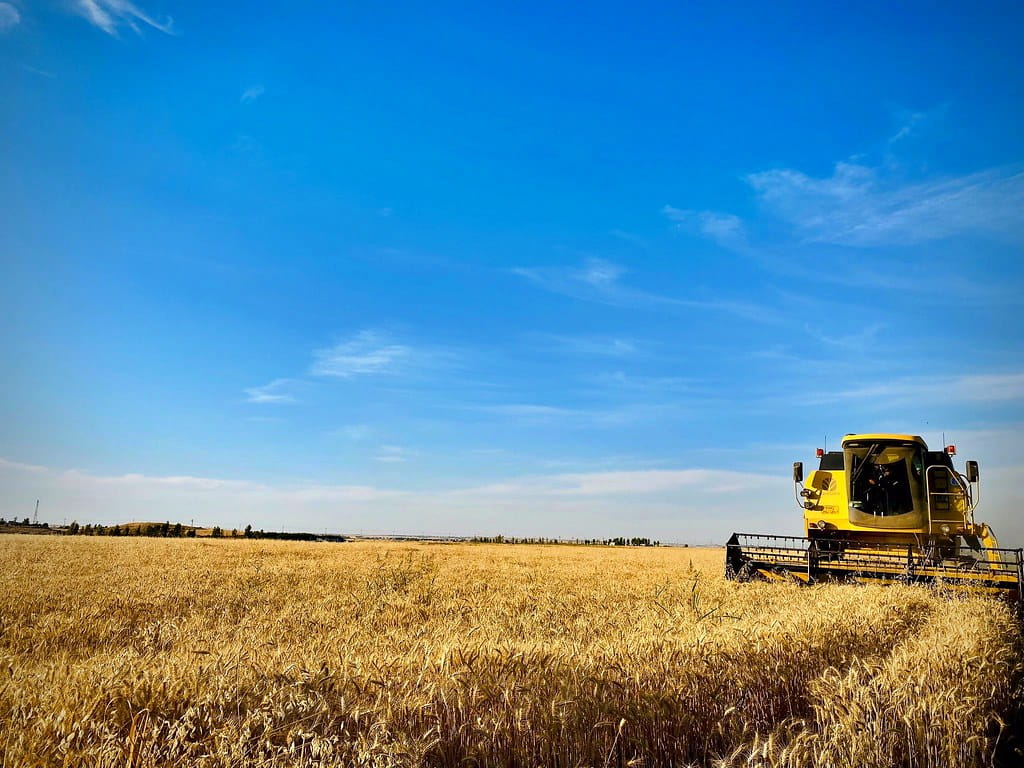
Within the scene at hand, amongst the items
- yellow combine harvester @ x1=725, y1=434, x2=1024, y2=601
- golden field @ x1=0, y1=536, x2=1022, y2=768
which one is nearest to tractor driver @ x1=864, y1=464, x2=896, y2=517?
yellow combine harvester @ x1=725, y1=434, x2=1024, y2=601

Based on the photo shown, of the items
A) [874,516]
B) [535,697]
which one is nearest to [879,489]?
[874,516]

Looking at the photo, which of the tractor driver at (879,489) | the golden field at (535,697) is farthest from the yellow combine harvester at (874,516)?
the golden field at (535,697)

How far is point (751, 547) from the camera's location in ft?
54.6

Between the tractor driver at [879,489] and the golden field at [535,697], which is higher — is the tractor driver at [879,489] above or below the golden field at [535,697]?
above

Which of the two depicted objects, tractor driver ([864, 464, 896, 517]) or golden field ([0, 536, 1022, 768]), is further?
tractor driver ([864, 464, 896, 517])

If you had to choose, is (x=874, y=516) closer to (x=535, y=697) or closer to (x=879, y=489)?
(x=879, y=489)

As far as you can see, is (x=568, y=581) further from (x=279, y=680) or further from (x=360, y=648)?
(x=279, y=680)

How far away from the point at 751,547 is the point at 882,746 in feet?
43.4

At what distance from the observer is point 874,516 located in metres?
15.5

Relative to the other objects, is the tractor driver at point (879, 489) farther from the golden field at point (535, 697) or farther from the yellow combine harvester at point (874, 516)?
the golden field at point (535, 697)

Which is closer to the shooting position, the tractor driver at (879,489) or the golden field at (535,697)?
the golden field at (535,697)

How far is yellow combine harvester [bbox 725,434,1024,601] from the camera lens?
14367 mm

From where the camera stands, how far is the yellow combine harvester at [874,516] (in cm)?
1437

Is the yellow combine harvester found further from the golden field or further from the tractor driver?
the golden field
